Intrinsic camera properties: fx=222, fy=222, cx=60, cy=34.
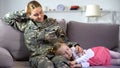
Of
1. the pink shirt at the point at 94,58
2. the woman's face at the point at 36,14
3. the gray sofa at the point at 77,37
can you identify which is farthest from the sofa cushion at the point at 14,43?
the pink shirt at the point at 94,58

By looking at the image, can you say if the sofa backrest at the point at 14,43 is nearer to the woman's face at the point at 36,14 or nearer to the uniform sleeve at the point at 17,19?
the uniform sleeve at the point at 17,19

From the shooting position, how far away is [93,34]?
7.46 feet

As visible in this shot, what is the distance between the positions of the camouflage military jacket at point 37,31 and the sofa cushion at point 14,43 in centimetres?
7

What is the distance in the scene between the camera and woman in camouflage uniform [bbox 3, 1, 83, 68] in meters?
1.75

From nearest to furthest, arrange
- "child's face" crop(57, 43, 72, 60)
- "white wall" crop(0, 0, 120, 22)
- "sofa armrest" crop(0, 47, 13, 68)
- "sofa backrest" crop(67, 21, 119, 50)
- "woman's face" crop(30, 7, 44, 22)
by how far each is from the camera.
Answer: "sofa armrest" crop(0, 47, 13, 68) → "child's face" crop(57, 43, 72, 60) → "woman's face" crop(30, 7, 44, 22) → "sofa backrest" crop(67, 21, 119, 50) → "white wall" crop(0, 0, 120, 22)

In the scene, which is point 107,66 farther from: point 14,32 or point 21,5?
point 21,5

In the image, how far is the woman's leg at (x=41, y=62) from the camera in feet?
5.22

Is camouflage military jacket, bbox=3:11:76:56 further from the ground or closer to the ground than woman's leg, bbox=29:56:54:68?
further from the ground

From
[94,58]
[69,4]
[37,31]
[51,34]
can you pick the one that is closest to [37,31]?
[37,31]

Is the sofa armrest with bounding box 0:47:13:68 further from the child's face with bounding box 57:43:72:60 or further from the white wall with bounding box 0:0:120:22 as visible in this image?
the white wall with bounding box 0:0:120:22

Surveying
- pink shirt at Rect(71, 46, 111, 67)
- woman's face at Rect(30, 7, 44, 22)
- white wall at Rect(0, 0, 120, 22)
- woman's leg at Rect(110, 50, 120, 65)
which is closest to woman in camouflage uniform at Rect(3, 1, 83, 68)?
woman's face at Rect(30, 7, 44, 22)

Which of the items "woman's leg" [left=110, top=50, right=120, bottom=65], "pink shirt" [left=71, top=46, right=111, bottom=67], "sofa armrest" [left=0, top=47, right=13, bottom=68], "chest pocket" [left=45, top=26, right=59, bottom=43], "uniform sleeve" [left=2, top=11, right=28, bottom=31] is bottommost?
"woman's leg" [left=110, top=50, right=120, bottom=65]

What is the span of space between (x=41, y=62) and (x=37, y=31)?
391 millimetres

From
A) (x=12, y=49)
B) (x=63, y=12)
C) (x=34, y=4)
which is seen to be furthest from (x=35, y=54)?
(x=63, y=12)
